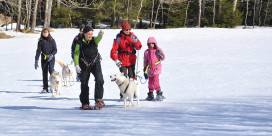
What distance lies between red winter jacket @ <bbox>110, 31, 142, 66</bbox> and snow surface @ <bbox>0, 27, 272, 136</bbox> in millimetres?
1122

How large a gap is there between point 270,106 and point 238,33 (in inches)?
957

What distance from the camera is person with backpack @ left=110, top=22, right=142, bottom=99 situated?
27.8 feet

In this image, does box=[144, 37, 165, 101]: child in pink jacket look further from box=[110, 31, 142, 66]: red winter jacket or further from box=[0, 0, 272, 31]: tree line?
box=[0, 0, 272, 31]: tree line

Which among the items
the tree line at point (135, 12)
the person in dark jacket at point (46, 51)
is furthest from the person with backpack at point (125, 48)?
the tree line at point (135, 12)

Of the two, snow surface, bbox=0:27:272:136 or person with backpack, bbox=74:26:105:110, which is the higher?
person with backpack, bbox=74:26:105:110

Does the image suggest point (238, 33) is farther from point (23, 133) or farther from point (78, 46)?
point (23, 133)

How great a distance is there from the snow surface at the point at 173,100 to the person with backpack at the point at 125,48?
0.95 metres

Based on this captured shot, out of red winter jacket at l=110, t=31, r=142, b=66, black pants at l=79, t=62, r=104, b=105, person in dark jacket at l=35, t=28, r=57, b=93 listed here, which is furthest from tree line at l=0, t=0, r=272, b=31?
black pants at l=79, t=62, r=104, b=105

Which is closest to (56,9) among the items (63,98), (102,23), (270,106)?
(102,23)

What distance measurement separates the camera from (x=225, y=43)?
25.0 meters

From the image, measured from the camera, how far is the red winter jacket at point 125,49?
858 cm

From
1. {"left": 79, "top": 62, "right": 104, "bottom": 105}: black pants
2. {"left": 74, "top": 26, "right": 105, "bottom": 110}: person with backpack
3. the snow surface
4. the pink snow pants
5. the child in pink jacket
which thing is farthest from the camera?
the pink snow pants

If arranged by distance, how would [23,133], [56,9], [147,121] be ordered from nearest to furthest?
[23,133] < [147,121] < [56,9]

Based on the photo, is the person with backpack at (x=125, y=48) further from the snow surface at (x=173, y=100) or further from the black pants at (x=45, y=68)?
the black pants at (x=45, y=68)
